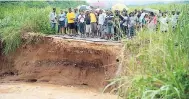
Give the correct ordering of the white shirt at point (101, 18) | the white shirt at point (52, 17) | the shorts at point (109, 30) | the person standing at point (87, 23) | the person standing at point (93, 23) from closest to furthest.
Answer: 1. the shorts at point (109, 30)
2. the white shirt at point (101, 18)
3. the person standing at point (93, 23)
4. the person standing at point (87, 23)
5. the white shirt at point (52, 17)

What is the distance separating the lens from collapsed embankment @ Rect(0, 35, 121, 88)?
14078 millimetres

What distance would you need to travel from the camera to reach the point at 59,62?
1551cm

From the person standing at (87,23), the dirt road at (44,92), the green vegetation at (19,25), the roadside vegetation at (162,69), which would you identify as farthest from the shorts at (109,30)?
the roadside vegetation at (162,69)

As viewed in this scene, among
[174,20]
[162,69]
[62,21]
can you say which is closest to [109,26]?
[62,21]

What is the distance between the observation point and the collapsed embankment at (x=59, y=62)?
46.2 feet

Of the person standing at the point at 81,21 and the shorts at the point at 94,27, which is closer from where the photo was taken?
the shorts at the point at 94,27

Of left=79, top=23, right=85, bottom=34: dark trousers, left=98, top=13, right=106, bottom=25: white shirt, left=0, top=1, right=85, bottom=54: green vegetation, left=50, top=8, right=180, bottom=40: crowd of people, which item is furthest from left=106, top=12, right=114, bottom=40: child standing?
left=0, top=1, right=85, bottom=54: green vegetation

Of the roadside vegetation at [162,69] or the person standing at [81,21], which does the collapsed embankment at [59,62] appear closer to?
the person standing at [81,21]

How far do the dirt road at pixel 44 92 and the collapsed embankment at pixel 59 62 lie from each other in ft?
1.67

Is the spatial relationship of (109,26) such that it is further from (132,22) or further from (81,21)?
(81,21)

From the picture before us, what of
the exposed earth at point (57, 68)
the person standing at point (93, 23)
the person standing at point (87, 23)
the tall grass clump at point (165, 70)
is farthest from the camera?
the person standing at point (87, 23)

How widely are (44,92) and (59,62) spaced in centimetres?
242

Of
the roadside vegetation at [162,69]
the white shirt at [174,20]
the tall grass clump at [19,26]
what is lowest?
the tall grass clump at [19,26]

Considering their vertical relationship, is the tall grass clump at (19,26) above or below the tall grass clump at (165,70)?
below
